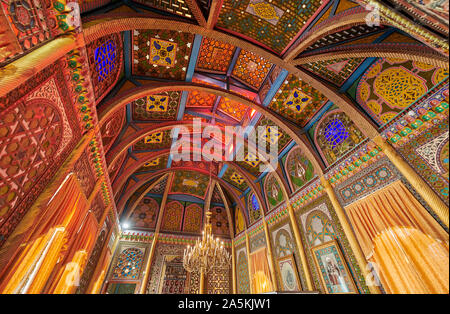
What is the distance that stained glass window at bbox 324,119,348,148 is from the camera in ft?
17.4

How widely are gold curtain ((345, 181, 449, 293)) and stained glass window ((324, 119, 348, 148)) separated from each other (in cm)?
180

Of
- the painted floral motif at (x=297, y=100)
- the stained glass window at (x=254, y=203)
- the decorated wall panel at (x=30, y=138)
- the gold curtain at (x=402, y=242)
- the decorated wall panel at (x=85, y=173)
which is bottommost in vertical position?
the gold curtain at (x=402, y=242)

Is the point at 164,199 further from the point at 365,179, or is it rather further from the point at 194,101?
the point at 365,179

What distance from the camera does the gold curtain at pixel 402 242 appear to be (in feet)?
9.93

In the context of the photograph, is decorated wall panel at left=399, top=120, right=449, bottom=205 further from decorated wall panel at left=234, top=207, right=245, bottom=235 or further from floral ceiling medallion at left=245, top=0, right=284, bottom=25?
decorated wall panel at left=234, top=207, right=245, bottom=235

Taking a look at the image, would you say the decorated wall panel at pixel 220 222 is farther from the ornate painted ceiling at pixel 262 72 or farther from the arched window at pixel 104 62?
the arched window at pixel 104 62

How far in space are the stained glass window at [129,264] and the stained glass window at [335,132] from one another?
410 inches

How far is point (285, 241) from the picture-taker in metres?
7.13

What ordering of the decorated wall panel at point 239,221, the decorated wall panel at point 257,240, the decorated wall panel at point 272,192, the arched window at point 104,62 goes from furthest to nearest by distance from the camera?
the decorated wall panel at point 239,221
the decorated wall panel at point 257,240
the decorated wall panel at point 272,192
the arched window at point 104,62

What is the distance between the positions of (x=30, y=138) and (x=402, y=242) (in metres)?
6.65

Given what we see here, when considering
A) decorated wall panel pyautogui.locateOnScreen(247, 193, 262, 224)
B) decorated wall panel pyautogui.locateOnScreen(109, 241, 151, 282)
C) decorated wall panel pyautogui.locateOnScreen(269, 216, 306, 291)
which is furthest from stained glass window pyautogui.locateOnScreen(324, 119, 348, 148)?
decorated wall panel pyautogui.locateOnScreen(109, 241, 151, 282)

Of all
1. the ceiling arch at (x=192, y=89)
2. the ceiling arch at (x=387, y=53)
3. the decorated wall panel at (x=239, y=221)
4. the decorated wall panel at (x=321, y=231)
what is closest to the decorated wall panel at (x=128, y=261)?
A: the decorated wall panel at (x=239, y=221)
